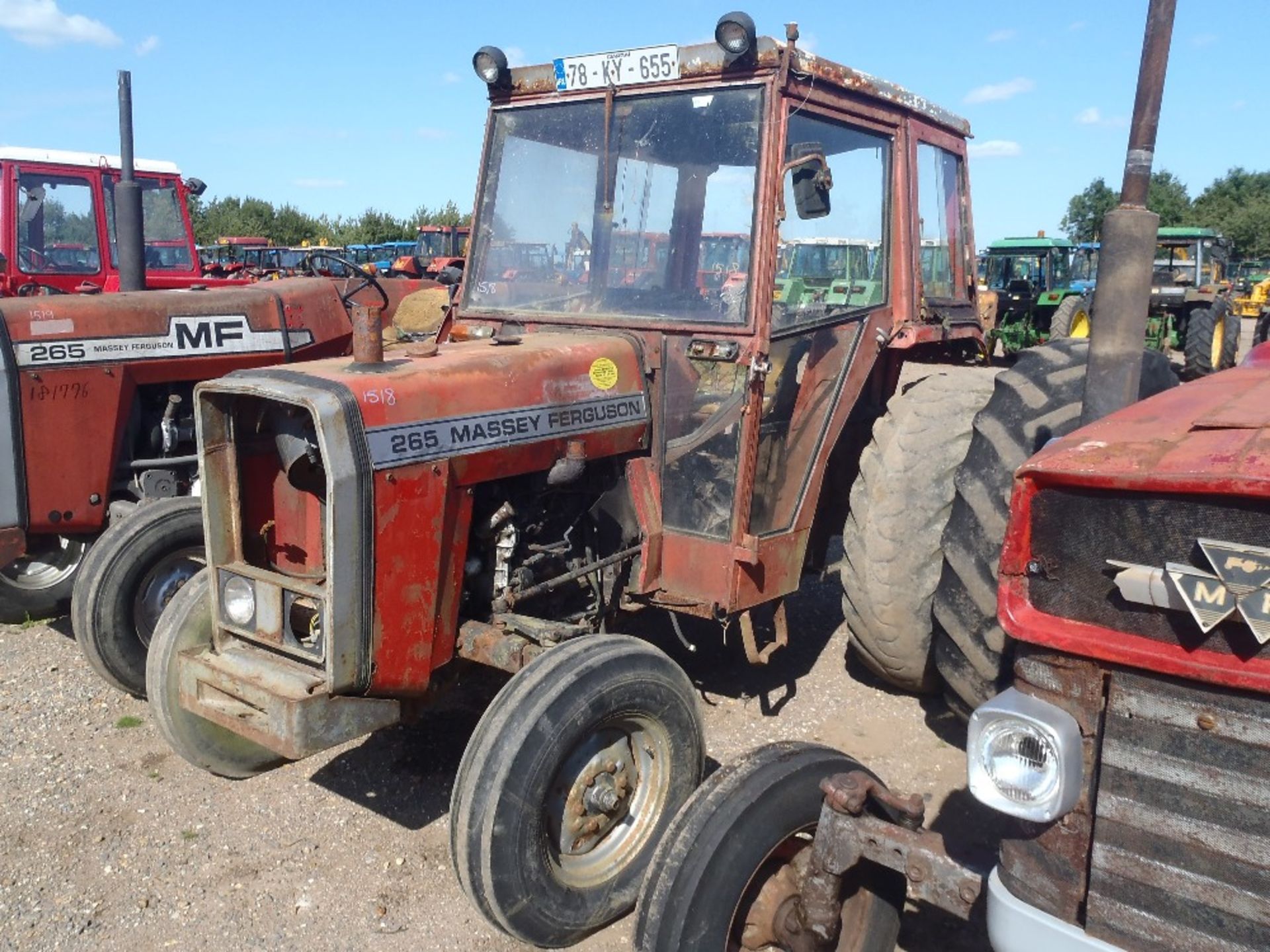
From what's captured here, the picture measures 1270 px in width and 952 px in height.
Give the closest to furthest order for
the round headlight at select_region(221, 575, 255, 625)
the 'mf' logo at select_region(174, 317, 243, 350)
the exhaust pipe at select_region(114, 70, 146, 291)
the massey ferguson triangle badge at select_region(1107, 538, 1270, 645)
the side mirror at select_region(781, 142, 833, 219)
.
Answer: the massey ferguson triangle badge at select_region(1107, 538, 1270, 645) → the round headlight at select_region(221, 575, 255, 625) → the side mirror at select_region(781, 142, 833, 219) → the 'mf' logo at select_region(174, 317, 243, 350) → the exhaust pipe at select_region(114, 70, 146, 291)

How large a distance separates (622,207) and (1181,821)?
114 inches

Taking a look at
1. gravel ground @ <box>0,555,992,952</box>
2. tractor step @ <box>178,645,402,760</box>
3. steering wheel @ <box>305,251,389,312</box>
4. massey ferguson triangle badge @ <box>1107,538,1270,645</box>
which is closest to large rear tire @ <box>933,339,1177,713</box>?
A: gravel ground @ <box>0,555,992,952</box>

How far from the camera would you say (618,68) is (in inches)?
153

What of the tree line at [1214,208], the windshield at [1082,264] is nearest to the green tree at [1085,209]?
the tree line at [1214,208]

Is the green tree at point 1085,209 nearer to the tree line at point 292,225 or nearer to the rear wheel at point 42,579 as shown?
the tree line at point 292,225

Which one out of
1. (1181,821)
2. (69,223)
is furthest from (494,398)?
(69,223)

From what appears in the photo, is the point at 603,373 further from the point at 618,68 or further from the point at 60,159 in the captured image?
the point at 60,159

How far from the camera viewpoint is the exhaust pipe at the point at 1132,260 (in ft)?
7.84

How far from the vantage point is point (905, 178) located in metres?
4.30

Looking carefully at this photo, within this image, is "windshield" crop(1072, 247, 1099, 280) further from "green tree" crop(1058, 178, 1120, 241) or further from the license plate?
"green tree" crop(1058, 178, 1120, 241)

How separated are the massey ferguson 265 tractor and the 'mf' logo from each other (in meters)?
1.87

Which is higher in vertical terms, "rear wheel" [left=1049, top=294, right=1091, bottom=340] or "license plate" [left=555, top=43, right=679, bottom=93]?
"license plate" [left=555, top=43, right=679, bottom=93]

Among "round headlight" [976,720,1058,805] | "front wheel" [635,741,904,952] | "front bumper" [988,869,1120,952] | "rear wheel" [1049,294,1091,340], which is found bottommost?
"front wheel" [635,741,904,952]

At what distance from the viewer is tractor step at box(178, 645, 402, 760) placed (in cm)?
292
